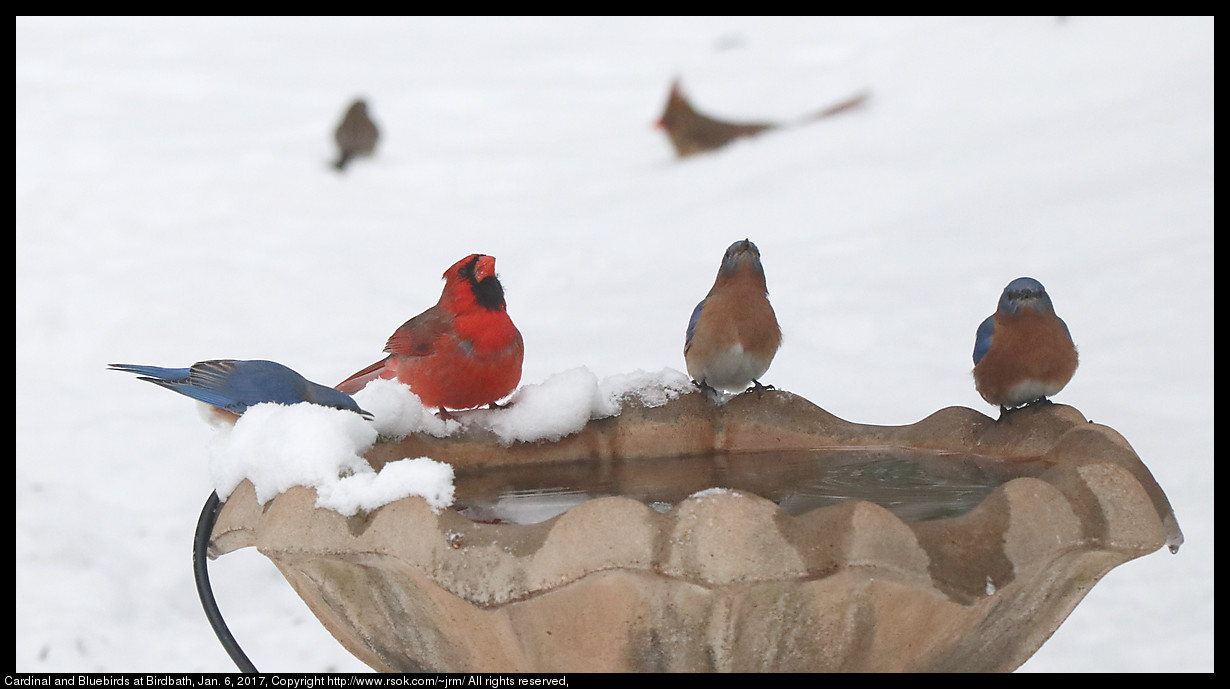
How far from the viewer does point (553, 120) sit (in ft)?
30.7

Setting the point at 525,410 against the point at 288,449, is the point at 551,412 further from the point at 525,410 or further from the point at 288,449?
the point at 288,449

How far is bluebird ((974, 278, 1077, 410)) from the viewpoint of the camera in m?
2.79

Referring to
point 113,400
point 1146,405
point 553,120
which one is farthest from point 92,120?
point 1146,405

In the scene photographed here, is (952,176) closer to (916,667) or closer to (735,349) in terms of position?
(735,349)

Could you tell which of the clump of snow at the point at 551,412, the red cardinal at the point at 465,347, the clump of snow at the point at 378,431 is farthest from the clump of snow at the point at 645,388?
the red cardinal at the point at 465,347

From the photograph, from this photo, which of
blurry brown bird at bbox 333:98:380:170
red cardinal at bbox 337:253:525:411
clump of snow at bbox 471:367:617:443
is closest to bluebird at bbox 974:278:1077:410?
clump of snow at bbox 471:367:617:443

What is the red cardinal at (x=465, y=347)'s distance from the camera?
2.84 m

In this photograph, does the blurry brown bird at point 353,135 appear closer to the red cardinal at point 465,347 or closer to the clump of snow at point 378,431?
the red cardinal at point 465,347

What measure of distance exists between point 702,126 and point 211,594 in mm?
6309

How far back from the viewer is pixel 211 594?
8.32ft

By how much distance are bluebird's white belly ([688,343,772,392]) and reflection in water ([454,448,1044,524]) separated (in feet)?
0.69

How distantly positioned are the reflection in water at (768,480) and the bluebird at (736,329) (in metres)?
0.22

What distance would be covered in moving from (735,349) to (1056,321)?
0.72 m

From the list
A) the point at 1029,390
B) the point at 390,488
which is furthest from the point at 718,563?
Result: the point at 1029,390
